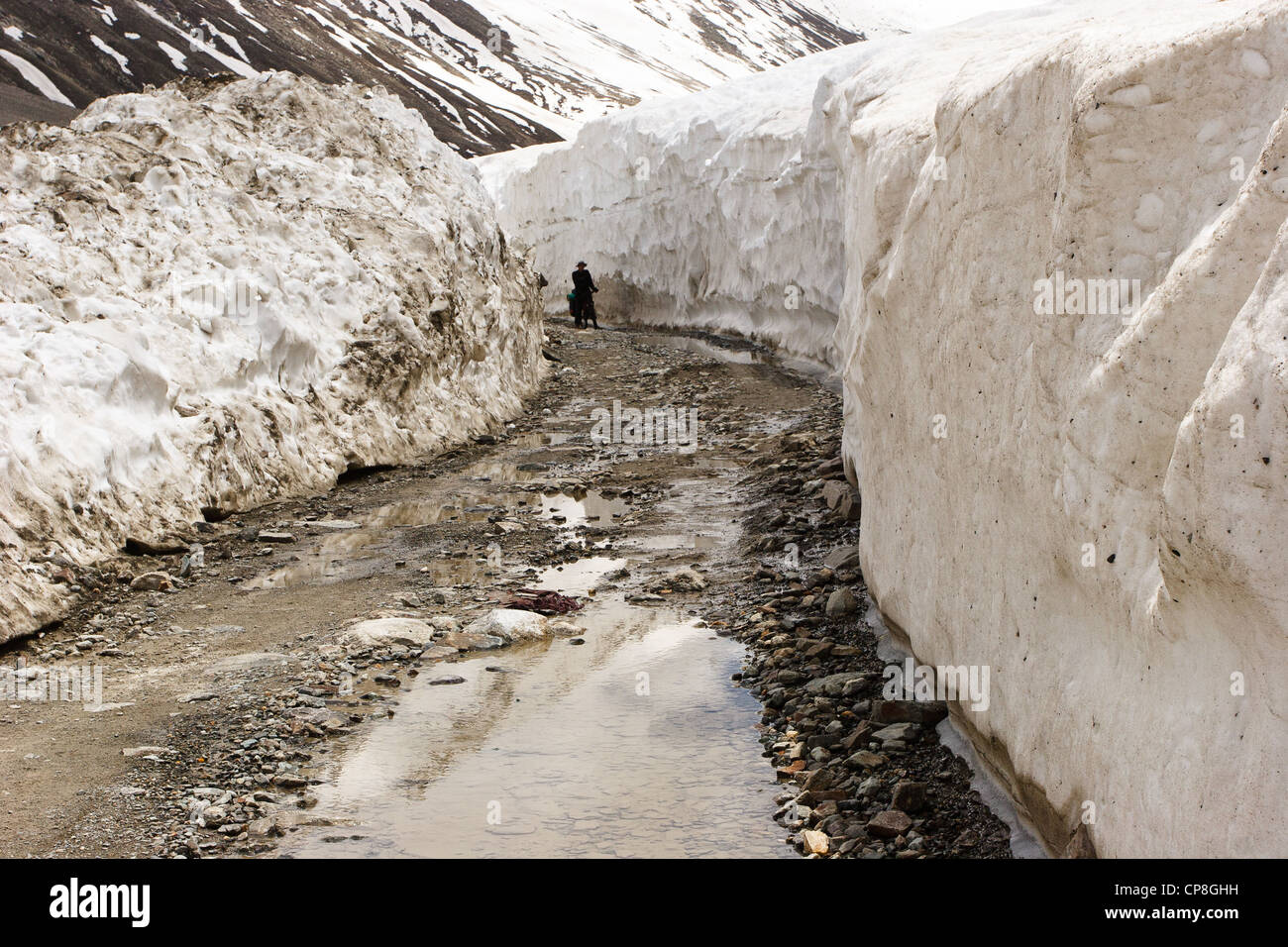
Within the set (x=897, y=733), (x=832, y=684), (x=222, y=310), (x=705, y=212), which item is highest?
(x=705, y=212)

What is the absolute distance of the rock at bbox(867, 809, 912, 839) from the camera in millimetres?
4176

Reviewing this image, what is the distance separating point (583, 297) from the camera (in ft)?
79.3

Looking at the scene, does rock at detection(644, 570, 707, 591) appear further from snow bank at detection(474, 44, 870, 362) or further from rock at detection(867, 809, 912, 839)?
snow bank at detection(474, 44, 870, 362)

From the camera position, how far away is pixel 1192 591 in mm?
2623

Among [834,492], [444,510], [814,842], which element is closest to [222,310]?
[444,510]

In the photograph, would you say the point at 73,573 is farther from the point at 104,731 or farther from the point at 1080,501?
the point at 1080,501

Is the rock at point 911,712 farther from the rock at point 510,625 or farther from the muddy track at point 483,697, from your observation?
the rock at point 510,625

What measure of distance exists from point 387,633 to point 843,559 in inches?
116

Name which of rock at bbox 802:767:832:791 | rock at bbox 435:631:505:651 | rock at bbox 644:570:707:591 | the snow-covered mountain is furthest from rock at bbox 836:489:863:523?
the snow-covered mountain

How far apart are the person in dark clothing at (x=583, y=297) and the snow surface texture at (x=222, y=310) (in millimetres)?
9165

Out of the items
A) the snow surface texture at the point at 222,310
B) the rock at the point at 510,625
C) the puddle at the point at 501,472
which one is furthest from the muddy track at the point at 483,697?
the puddle at the point at 501,472

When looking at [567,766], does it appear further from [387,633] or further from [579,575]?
[579,575]

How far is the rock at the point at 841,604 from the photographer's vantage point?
21.9 feet

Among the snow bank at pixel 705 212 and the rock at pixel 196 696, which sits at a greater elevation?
→ the snow bank at pixel 705 212
